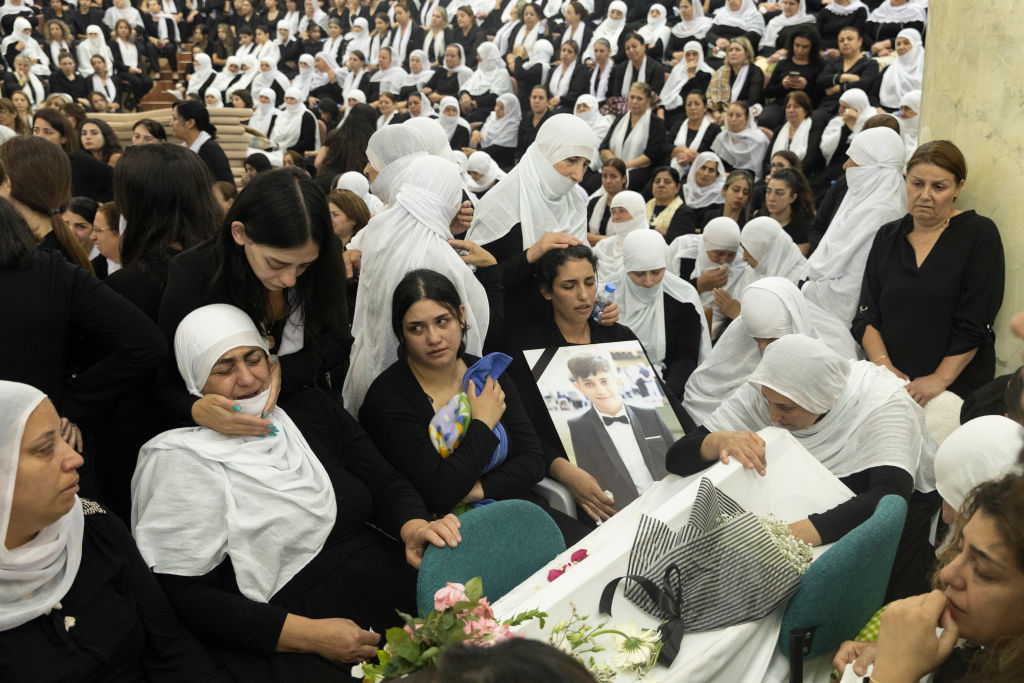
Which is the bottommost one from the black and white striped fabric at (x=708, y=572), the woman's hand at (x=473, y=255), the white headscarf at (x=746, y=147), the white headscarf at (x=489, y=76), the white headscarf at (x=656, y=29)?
the black and white striped fabric at (x=708, y=572)

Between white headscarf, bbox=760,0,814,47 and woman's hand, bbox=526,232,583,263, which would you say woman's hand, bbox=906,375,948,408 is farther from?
white headscarf, bbox=760,0,814,47

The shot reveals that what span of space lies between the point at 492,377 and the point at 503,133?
9.90 metres

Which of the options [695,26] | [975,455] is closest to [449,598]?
[975,455]

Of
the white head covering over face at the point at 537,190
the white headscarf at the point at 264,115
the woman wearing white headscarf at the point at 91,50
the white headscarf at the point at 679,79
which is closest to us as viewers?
the white head covering over face at the point at 537,190

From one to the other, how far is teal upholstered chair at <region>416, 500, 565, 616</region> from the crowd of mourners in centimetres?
6

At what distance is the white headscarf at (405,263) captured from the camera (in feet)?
10.6

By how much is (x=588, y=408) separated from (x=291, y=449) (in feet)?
4.16

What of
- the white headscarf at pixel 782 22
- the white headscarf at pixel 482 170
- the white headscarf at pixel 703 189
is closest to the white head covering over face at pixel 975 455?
the white headscarf at pixel 482 170

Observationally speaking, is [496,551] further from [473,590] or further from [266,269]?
[266,269]

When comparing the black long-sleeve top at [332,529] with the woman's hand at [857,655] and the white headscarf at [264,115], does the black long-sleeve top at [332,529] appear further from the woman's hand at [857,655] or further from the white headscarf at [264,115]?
the white headscarf at [264,115]

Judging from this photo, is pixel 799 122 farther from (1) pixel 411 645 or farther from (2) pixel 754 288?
(1) pixel 411 645

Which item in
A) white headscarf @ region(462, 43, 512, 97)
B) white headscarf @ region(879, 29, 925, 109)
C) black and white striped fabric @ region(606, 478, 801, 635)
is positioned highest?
white headscarf @ region(879, 29, 925, 109)

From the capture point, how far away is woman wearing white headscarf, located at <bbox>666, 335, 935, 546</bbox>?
271cm

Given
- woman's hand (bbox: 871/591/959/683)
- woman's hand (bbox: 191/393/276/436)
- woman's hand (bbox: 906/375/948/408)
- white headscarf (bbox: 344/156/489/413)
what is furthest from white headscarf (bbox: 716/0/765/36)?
woman's hand (bbox: 871/591/959/683)
